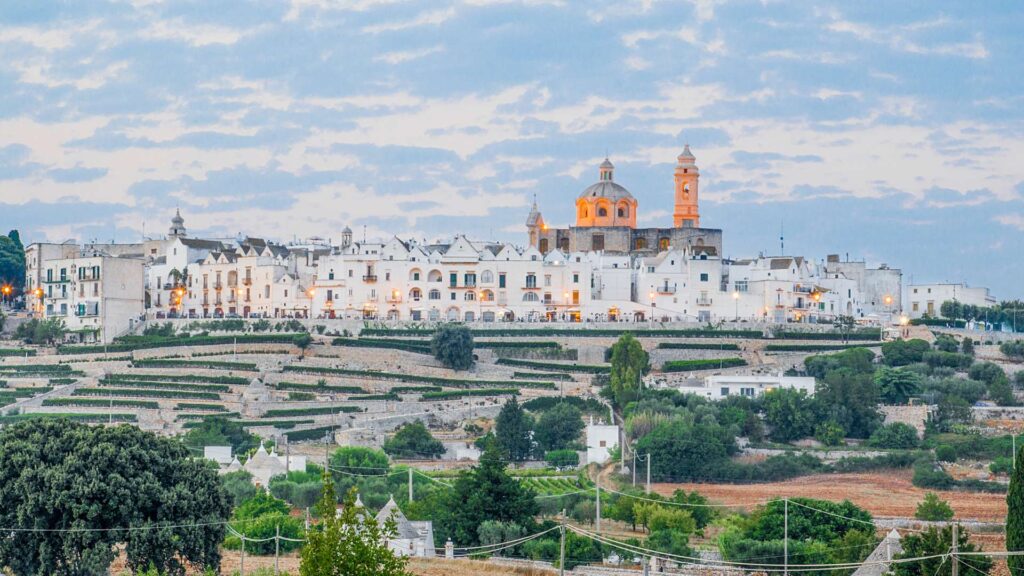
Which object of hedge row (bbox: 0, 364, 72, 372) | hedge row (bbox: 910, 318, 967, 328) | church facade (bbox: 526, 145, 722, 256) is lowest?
hedge row (bbox: 0, 364, 72, 372)

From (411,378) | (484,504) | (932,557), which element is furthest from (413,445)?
(932,557)

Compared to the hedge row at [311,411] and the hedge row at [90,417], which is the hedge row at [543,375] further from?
the hedge row at [90,417]

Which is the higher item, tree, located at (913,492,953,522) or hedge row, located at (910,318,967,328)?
hedge row, located at (910,318,967,328)

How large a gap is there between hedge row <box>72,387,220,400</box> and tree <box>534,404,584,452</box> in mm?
11592

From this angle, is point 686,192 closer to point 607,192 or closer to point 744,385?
point 607,192

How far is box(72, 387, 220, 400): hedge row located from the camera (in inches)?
2435

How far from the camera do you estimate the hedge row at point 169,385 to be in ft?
205

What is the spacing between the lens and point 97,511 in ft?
112

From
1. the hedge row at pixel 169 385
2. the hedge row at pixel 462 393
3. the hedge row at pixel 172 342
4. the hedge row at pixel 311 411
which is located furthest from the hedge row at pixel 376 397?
the hedge row at pixel 172 342

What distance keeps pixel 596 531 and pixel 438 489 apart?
5.58 metres

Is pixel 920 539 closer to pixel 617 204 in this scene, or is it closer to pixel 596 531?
pixel 596 531

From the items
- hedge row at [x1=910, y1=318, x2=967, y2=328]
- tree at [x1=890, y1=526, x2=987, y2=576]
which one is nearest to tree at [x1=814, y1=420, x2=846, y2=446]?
hedge row at [x1=910, y1=318, x2=967, y2=328]

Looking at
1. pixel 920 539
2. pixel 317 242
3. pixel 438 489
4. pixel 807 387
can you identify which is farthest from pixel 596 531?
pixel 317 242

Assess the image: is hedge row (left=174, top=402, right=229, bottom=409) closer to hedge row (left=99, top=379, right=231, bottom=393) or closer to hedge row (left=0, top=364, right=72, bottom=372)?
hedge row (left=99, top=379, right=231, bottom=393)
